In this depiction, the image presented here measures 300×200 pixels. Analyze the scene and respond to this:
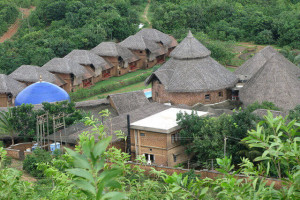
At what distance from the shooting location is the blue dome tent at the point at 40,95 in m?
24.3

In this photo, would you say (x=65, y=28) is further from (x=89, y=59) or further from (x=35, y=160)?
(x=35, y=160)

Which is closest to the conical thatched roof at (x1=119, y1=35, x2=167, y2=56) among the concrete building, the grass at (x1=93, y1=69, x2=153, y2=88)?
the grass at (x1=93, y1=69, x2=153, y2=88)

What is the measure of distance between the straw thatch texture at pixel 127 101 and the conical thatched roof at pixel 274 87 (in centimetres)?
451

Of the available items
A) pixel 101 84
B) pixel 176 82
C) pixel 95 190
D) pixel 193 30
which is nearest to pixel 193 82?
pixel 176 82

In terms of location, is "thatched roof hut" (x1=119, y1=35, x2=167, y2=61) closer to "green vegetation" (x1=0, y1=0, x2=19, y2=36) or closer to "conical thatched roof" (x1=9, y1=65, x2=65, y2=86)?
"conical thatched roof" (x1=9, y1=65, x2=65, y2=86)

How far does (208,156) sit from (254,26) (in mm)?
24263

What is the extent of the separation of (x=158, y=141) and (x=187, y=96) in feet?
21.5

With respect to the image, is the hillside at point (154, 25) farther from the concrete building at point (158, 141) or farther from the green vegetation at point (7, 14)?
the concrete building at point (158, 141)

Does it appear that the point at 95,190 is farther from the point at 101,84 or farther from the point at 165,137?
the point at 101,84

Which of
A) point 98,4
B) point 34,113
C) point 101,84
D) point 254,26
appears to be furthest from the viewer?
point 98,4

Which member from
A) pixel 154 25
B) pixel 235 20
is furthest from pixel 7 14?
pixel 235 20

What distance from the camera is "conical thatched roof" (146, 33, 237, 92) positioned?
24094mm

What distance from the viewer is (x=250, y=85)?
23.3 meters

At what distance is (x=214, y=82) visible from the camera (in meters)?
24.2
